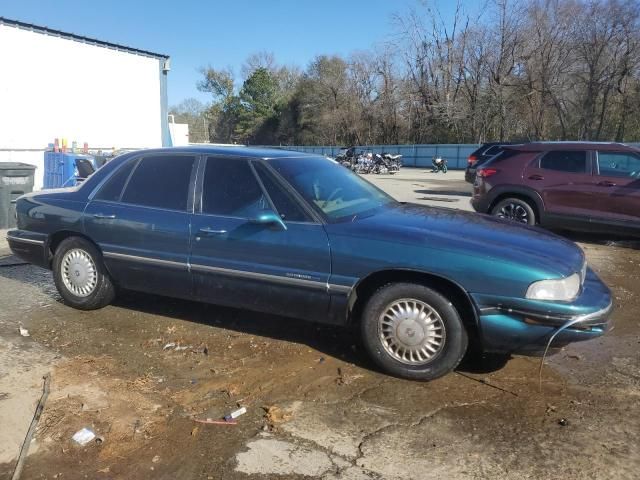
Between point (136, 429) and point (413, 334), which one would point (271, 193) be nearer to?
point (413, 334)

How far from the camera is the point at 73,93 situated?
1939 centimetres

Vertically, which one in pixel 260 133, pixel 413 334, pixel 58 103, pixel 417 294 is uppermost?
pixel 260 133

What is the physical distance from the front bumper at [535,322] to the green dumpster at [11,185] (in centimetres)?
880

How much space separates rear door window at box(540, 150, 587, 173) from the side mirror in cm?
613

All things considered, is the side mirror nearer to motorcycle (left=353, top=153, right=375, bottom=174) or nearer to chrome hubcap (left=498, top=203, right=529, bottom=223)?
chrome hubcap (left=498, top=203, right=529, bottom=223)

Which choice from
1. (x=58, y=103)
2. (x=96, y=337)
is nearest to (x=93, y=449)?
(x=96, y=337)

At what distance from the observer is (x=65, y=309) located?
5.19 m

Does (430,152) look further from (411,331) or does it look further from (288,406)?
(288,406)

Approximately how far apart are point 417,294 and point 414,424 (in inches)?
33.3

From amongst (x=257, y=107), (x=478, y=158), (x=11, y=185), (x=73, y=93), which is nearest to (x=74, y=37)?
(x=73, y=93)

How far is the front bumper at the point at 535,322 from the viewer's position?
333cm

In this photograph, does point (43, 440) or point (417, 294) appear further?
point (417, 294)

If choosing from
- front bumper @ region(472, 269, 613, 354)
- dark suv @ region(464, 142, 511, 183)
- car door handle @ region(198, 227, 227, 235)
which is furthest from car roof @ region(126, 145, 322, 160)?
dark suv @ region(464, 142, 511, 183)

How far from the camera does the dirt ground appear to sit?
2773mm
